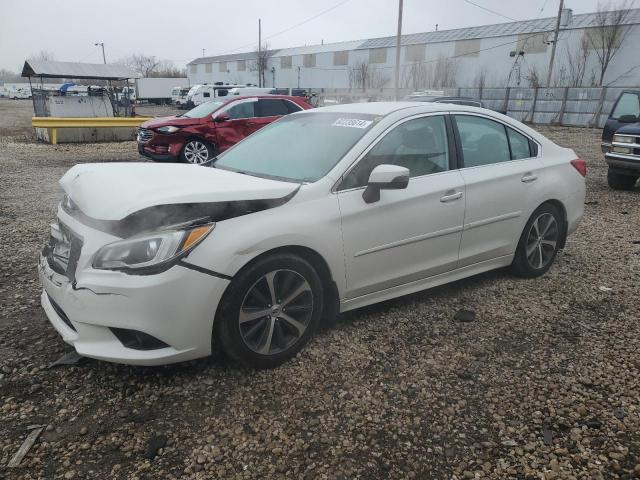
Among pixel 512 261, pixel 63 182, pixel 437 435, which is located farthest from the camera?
pixel 512 261

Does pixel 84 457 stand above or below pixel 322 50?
below

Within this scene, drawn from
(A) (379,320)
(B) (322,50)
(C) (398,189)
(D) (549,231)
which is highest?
(B) (322,50)

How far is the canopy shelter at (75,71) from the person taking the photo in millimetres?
19266

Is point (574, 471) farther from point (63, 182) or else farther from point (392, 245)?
point (63, 182)

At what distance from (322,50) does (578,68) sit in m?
31.3

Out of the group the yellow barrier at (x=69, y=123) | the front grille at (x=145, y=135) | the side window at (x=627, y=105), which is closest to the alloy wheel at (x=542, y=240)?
the side window at (x=627, y=105)

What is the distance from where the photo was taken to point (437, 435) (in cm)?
242

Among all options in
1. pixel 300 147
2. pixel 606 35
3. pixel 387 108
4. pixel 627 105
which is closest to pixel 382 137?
pixel 387 108

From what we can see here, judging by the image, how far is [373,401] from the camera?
2672 millimetres

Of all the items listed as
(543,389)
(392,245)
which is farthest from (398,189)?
(543,389)

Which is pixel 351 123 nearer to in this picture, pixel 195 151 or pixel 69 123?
pixel 195 151

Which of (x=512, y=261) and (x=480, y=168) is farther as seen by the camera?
(x=512, y=261)

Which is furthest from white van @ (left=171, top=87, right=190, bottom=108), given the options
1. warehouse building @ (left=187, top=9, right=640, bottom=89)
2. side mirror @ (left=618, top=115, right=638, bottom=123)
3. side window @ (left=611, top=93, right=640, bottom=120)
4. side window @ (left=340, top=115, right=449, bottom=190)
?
side window @ (left=340, top=115, right=449, bottom=190)

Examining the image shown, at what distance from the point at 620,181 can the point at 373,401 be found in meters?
8.33
